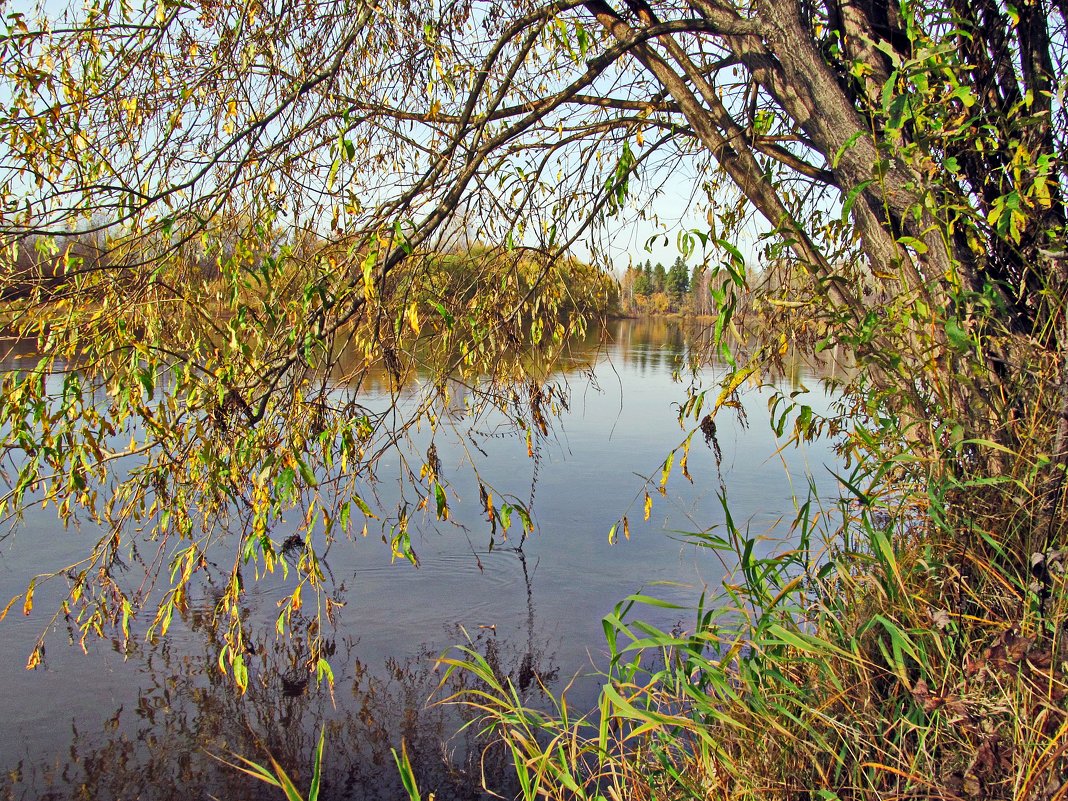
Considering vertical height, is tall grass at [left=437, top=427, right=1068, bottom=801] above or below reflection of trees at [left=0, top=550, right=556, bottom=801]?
above

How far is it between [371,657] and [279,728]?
754 mm

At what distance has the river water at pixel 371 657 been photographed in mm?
3924

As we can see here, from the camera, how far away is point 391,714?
4383mm

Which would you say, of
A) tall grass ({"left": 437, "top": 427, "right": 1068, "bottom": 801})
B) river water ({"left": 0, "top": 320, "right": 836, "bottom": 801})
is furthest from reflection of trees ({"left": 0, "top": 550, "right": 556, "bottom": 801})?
tall grass ({"left": 437, "top": 427, "right": 1068, "bottom": 801})

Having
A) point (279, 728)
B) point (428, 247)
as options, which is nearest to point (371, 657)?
point (279, 728)

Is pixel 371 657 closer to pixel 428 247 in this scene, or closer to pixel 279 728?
pixel 279 728

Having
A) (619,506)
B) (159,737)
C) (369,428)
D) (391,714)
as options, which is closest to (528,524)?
(369,428)

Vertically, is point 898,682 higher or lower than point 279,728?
higher

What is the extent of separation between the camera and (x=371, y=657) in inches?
195

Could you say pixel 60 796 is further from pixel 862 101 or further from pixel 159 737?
pixel 862 101

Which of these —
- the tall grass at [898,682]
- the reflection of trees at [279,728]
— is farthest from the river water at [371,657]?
the tall grass at [898,682]

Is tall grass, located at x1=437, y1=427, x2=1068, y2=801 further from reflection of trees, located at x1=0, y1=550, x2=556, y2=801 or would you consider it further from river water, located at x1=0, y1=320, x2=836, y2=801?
reflection of trees, located at x1=0, y1=550, x2=556, y2=801

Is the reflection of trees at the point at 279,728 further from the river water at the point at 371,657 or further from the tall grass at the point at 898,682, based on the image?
the tall grass at the point at 898,682

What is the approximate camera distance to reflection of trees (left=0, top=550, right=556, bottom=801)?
12.6ft
